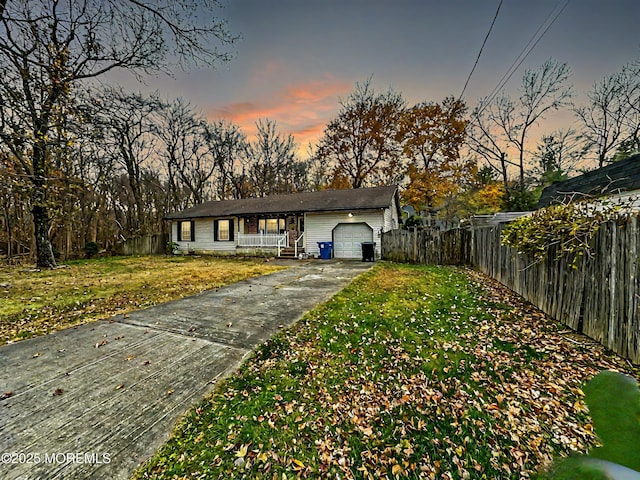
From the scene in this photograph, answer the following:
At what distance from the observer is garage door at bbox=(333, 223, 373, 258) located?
1368 centimetres

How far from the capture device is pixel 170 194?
23.3 metres

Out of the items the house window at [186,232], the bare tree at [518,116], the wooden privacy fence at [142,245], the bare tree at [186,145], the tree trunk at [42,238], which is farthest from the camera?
the bare tree at [186,145]

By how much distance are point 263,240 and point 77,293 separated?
9.56m

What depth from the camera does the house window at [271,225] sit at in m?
15.7

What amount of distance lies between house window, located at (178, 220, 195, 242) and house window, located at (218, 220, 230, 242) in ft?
7.11

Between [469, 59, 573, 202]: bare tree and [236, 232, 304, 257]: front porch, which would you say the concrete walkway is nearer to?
[236, 232, 304, 257]: front porch

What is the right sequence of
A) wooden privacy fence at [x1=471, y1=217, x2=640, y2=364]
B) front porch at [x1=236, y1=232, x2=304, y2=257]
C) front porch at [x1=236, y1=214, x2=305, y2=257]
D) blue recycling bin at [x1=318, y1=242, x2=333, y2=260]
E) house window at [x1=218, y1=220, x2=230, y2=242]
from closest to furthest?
wooden privacy fence at [x1=471, y1=217, x2=640, y2=364] < blue recycling bin at [x1=318, y1=242, x2=333, y2=260] < front porch at [x1=236, y1=232, x2=304, y2=257] < front porch at [x1=236, y1=214, x2=305, y2=257] < house window at [x1=218, y1=220, x2=230, y2=242]

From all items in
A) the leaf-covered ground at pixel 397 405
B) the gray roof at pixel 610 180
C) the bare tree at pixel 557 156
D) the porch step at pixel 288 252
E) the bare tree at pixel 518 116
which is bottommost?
the leaf-covered ground at pixel 397 405

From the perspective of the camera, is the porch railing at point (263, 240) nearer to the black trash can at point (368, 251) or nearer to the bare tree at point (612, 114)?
the black trash can at point (368, 251)

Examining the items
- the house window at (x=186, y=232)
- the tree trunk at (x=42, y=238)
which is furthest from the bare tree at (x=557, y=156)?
the tree trunk at (x=42, y=238)

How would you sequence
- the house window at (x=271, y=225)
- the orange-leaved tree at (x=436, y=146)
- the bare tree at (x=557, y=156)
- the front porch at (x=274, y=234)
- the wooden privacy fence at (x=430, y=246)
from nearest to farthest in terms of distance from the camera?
the wooden privacy fence at (x=430, y=246) < the front porch at (x=274, y=234) < the house window at (x=271, y=225) < the bare tree at (x=557, y=156) < the orange-leaved tree at (x=436, y=146)

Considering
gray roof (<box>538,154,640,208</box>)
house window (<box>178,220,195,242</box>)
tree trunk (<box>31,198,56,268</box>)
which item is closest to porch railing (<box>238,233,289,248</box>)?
house window (<box>178,220,195,242</box>)

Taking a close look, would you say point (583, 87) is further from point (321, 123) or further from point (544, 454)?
point (544, 454)

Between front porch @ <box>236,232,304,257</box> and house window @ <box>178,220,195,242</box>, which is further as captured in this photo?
house window @ <box>178,220,195,242</box>
